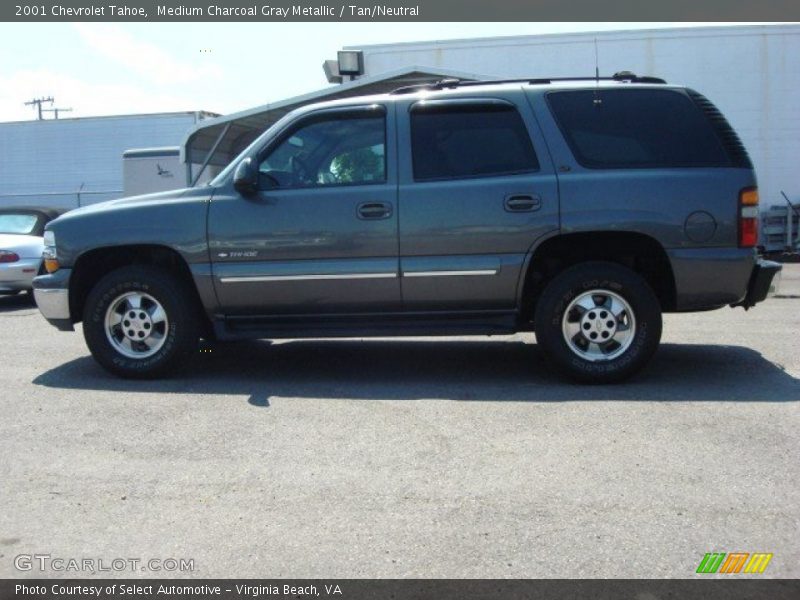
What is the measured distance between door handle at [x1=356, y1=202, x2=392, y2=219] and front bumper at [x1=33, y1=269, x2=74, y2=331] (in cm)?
229

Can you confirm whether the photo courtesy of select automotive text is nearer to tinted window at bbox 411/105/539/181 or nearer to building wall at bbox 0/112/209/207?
tinted window at bbox 411/105/539/181

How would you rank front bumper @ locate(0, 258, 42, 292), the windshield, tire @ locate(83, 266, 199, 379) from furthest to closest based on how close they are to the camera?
1. the windshield
2. front bumper @ locate(0, 258, 42, 292)
3. tire @ locate(83, 266, 199, 379)

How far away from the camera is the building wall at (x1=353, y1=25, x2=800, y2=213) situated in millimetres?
17094

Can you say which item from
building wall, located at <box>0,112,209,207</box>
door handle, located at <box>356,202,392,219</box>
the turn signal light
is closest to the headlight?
the turn signal light

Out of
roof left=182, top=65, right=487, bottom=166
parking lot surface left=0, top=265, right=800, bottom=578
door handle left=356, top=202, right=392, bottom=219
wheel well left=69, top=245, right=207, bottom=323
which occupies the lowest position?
parking lot surface left=0, top=265, right=800, bottom=578

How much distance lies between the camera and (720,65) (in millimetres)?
17172

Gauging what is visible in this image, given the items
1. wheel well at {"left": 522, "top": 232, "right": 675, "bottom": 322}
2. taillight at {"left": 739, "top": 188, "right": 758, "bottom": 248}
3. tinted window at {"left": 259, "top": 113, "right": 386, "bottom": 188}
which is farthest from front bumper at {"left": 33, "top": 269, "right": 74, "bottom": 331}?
taillight at {"left": 739, "top": 188, "right": 758, "bottom": 248}

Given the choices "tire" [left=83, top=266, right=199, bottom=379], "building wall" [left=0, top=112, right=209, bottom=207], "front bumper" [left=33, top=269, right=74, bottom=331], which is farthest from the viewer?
"building wall" [left=0, top=112, right=209, bottom=207]

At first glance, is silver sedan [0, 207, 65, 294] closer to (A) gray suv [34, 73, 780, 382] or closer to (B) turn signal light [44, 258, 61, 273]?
(B) turn signal light [44, 258, 61, 273]

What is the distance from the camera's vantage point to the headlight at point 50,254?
20.5 feet

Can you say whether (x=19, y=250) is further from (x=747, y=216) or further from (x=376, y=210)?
(x=747, y=216)

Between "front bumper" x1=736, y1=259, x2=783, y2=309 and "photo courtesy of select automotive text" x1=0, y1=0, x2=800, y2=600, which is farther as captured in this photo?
"front bumper" x1=736, y1=259, x2=783, y2=309

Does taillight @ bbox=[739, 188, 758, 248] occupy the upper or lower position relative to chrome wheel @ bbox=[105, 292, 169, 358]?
Result: upper

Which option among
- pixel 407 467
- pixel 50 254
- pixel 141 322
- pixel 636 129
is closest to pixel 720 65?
pixel 636 129
